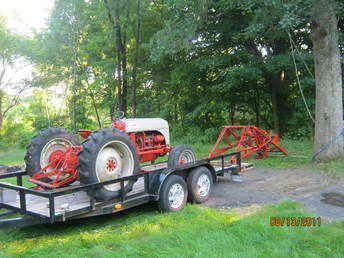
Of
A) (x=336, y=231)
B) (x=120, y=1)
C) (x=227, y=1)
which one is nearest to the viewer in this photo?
(x=336, y=231)

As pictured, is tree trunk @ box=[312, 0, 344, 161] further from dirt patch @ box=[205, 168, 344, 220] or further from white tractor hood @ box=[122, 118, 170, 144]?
white tractor hood @ box=[122, 118, 170, 144]

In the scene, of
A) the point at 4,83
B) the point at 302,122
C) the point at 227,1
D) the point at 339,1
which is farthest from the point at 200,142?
the point at 4,83

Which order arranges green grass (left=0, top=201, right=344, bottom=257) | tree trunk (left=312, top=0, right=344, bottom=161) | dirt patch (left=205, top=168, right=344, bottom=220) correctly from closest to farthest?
green grass (left=0, top=201, right=344, bottom=257) < dirt patch (left=205, top=168, right=344, bottom=220) < tree trunk (left=312, top=0, right=344, bottom=161)

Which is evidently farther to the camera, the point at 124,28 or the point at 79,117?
the point at 79,117

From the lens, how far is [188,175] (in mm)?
5402

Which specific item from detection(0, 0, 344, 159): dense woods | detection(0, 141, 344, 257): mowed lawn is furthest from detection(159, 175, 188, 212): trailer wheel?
detection(0, 0, 344, 159): dense woods

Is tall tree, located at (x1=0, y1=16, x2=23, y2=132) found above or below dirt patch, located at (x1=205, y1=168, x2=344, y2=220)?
above

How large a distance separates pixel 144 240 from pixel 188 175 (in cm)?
179

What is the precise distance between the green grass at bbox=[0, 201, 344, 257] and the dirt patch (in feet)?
1.44

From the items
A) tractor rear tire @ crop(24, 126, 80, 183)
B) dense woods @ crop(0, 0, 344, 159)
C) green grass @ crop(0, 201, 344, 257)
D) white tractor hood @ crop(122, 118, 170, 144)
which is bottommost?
green grass @ crop(0, 201, 344, 257)

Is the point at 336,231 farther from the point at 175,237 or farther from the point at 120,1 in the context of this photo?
the point at 120,1

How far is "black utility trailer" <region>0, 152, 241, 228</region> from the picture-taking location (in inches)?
149

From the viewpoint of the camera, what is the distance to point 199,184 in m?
5.43

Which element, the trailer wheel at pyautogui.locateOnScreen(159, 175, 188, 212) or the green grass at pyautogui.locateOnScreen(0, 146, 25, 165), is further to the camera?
the green grass at pyautogui.locateOnScreen(0, 146, 25, 165)
